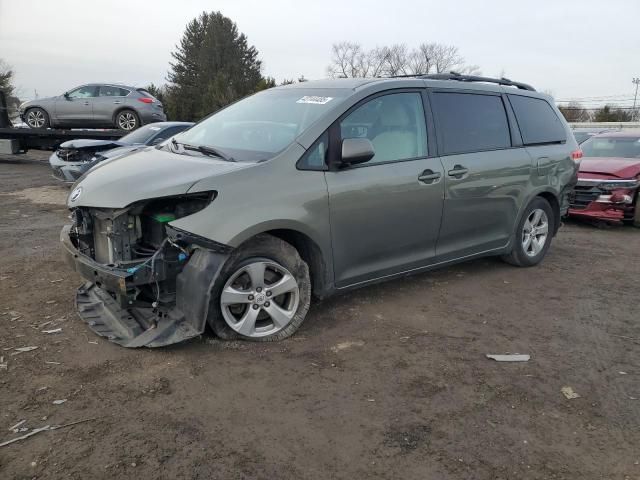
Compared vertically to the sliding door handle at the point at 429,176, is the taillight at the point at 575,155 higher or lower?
higher

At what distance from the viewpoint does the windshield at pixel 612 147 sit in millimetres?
9338

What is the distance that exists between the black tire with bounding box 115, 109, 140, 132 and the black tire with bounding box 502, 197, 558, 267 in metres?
12.6

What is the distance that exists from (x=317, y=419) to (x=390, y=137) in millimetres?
2392

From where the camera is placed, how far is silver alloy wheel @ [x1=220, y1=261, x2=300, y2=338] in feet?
11.7

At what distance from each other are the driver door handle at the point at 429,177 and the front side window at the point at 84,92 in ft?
44.7

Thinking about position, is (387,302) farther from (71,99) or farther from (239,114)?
(71,99)

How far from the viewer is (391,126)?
4352 mm

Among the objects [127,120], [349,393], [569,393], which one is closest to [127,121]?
[127,120]

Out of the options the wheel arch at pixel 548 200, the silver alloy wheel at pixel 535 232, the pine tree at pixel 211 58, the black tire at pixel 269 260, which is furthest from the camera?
the pine tree at pixel 211 58

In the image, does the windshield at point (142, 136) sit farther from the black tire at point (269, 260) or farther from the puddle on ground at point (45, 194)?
the black tire at point (269, 260)

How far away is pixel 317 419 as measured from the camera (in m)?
2.88

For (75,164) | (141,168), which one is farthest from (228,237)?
(75,164)

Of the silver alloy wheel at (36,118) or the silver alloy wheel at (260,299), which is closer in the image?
the silver alloy wheel at (260,299)

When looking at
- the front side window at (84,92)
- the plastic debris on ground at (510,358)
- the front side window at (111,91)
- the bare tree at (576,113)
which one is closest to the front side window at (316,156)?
the plastic debris on ground at (510,358)
